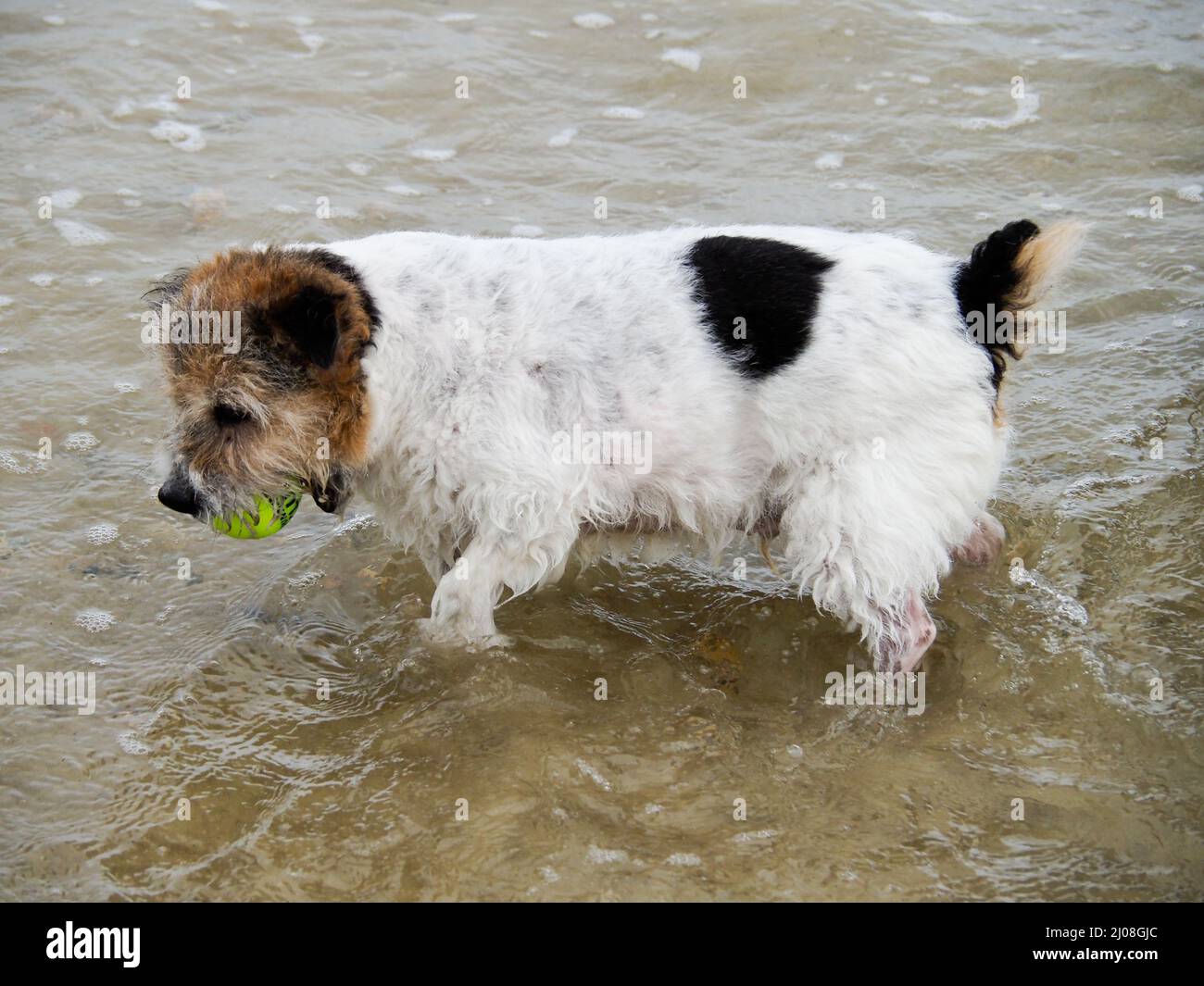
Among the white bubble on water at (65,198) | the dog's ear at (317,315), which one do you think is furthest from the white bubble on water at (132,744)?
the white bubble on water at (65,198)

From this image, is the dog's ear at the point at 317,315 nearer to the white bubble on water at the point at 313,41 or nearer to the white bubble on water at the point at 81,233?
the white bubble on water at the point at 81,233

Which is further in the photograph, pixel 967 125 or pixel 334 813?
pixel 967 125

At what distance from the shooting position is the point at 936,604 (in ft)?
16.1

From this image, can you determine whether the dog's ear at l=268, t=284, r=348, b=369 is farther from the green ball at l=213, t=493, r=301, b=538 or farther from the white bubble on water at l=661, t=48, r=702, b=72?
the white bubble on water at l=661, t=48, r=702, b=72

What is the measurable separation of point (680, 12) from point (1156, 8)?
4065 mm

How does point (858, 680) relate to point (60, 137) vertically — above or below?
below

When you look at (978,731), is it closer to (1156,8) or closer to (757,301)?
(757,301)

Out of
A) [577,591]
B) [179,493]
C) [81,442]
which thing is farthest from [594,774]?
[81,442]

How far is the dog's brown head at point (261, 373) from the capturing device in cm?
393

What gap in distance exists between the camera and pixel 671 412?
4.13 m

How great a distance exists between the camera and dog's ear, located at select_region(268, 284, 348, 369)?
388 cm

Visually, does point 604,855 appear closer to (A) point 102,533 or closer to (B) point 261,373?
(B) point 261,373
